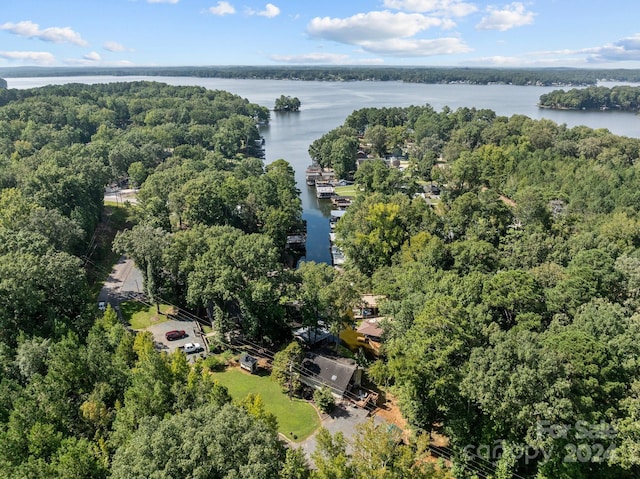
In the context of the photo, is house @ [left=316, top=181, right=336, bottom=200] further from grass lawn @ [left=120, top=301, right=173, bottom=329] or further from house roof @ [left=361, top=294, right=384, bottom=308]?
grass lawn @ [left=120, top=301, right=173, bottom=329]

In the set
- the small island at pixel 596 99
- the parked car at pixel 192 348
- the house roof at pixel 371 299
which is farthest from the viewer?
the small island at pixel 596 99

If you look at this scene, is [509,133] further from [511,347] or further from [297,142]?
[511,347]

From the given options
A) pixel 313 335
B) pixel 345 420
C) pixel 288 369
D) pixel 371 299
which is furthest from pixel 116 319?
pixel 371 299

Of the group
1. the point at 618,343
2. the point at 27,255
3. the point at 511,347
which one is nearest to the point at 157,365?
the point at 27,255

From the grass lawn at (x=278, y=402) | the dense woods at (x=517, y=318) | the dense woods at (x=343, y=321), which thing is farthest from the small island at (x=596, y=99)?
the grass lawn at (x=278, y=402)

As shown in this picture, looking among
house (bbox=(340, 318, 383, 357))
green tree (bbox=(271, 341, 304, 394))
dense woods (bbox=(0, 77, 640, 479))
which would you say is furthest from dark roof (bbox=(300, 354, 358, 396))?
house (bbox=(340, 318, 383, 357))

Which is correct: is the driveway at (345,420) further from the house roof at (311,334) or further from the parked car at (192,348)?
the parked car at (192,348)
